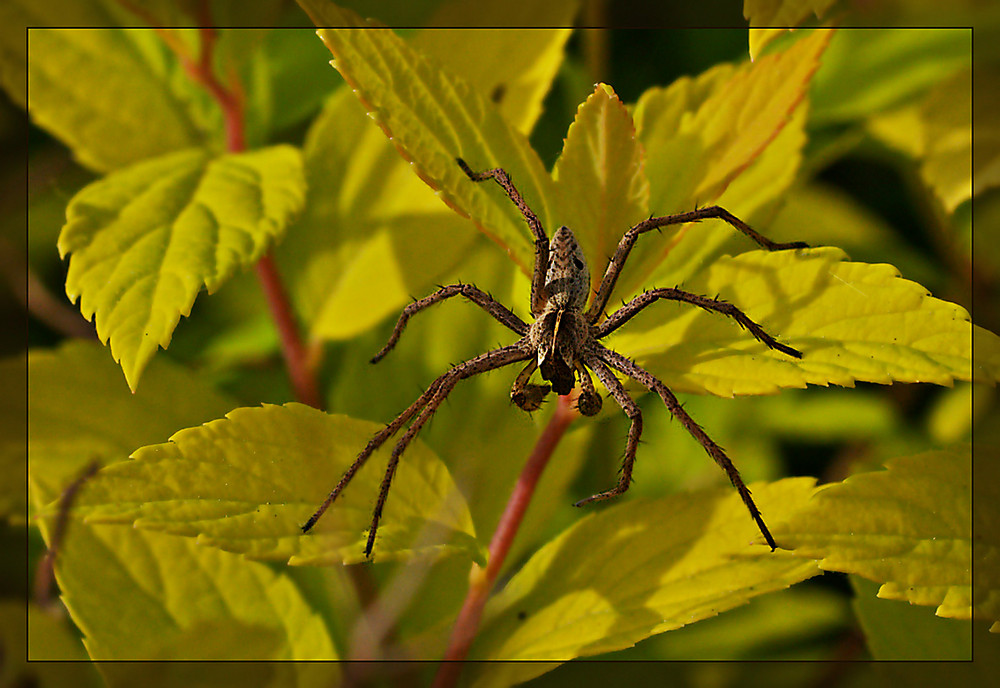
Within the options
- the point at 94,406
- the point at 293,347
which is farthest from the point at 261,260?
the point at 94,406

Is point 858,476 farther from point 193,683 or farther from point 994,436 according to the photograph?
point 994,436

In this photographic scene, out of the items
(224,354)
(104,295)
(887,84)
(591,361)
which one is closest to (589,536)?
(591,361)

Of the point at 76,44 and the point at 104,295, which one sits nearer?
the point at 104,295

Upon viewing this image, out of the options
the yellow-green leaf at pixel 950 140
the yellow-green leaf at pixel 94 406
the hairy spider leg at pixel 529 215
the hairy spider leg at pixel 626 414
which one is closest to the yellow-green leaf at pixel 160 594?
the yellow-green leaf at pixel 94 406

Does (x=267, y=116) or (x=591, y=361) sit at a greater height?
(x=267, y=116)

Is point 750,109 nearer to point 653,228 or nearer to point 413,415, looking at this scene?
point 653,228

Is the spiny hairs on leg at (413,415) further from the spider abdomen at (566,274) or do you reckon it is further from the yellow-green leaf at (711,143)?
the yellow-green leaf at (711,143)

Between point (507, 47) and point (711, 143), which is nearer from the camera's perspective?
point (711, 143)
